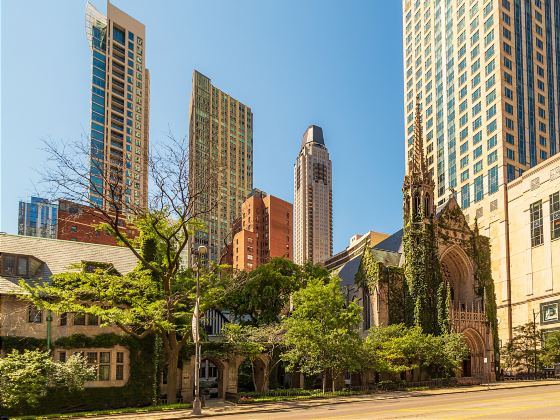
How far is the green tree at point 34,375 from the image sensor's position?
29438mm

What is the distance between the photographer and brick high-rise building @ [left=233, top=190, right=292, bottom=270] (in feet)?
547

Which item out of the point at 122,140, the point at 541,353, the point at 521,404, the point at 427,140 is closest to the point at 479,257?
the point at 541,353

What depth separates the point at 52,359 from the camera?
1396 inches

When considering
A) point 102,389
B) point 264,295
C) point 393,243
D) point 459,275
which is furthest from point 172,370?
point 393,243

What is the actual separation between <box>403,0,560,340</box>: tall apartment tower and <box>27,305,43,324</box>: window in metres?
67.0

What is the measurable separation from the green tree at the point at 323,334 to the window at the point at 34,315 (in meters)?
16.9

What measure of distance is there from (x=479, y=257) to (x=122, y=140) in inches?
3971

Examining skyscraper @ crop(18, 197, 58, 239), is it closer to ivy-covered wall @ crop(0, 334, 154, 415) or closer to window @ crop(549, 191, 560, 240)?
window @ crop(549, 191, 560, 240)

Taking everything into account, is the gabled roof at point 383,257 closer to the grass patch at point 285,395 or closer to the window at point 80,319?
the grass patch at point 285,395

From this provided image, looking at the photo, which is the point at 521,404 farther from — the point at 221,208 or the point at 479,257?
the point at 221,208

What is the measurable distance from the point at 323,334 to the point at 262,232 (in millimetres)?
131668

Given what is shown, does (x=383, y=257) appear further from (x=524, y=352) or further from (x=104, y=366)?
(x=104, y=366)

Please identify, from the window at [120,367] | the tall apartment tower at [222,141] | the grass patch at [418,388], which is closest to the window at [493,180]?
the grass patch at [418,388]

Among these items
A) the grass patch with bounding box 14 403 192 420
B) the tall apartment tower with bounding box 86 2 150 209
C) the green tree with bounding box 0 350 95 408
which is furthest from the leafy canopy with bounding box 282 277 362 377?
the tall apartment tower with bounding box 86 2 150 209
